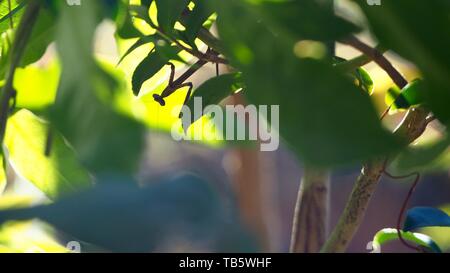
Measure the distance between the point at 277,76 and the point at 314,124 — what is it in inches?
0.8

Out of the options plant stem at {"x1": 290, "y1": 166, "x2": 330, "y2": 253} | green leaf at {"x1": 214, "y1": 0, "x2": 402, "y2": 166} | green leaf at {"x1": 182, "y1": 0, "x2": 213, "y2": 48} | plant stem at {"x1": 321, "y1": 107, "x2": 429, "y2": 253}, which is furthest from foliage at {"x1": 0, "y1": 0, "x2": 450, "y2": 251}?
plant stem at {"x1": 290, "y1": 166, "x2": 330, "y2": 253}

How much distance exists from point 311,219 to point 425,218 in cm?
14

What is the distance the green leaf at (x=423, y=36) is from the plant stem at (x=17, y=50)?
0.13 meters

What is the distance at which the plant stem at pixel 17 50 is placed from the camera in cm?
25

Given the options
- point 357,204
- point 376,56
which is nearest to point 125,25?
point 376,56

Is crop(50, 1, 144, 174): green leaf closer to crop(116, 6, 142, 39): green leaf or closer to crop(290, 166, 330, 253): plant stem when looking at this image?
crop(116, 6, 142, 39): green leaf

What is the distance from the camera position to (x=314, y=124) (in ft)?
0.57

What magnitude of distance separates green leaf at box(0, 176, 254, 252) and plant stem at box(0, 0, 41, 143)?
0.22ft

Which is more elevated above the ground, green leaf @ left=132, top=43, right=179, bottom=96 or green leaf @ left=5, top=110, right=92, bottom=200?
green leaf @ left=132, top=43, right=179, bottom=96

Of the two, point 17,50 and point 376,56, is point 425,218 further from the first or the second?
point 17,50

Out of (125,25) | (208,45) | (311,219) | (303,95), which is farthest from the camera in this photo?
(311,219)

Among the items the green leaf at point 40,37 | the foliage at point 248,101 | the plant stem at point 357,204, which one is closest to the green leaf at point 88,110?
the foliage at point 248,101

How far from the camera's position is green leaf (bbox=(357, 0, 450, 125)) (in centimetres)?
19

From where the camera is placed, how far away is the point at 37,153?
1.18 ft
